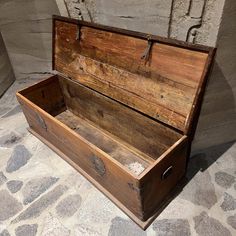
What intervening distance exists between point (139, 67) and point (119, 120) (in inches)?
19.4

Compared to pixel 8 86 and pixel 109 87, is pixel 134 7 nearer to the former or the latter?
pixel 109 87

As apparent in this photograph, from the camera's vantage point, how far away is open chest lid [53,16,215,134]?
1.39m

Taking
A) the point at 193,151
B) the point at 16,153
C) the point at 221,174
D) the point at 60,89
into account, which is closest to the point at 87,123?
the point at 60,89

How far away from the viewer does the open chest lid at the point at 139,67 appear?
4.55ft

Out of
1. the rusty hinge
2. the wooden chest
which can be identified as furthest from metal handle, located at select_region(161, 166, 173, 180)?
the rusty hinge

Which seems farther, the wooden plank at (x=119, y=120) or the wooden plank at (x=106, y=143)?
the wooden plank at (x=106, y=143)

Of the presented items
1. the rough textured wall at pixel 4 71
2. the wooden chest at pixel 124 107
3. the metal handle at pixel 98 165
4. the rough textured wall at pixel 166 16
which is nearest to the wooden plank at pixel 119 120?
the wooden chest at pixel 124 107

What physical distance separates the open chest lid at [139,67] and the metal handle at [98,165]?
1.40ft

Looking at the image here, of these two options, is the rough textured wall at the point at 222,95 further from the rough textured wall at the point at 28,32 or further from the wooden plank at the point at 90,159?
the rough textured wall at the point at 28,32

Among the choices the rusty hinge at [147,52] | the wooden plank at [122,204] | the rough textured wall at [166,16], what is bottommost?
the wooden plank at [122,204]

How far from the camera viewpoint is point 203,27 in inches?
57.7

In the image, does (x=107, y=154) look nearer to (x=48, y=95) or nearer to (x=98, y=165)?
(x=98, y=165)

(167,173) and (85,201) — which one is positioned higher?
(167,173)

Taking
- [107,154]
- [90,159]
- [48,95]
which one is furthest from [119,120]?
[48,95]
